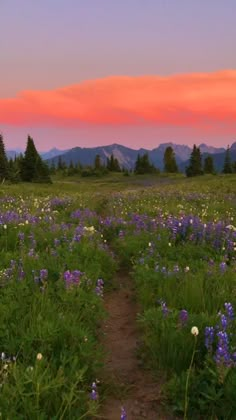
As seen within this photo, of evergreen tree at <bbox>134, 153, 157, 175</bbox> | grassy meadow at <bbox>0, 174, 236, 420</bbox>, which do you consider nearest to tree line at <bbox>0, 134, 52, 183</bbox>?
evergreen tree at <bbox>134, 153, 157, 175</bbox>

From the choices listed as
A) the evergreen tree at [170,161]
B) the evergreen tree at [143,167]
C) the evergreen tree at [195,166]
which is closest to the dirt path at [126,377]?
the evergreen tree at [195,166]

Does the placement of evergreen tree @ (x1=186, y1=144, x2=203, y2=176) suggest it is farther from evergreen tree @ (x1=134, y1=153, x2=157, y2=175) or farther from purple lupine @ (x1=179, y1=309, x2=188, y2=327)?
purple lupine @ (x1=179, y1=309, x2=188, y2=327)

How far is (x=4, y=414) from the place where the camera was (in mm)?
3021

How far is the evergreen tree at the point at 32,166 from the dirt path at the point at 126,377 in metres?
58.8

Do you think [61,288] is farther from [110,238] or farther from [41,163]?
[41,163]

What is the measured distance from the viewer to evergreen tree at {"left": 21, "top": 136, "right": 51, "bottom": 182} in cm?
6334

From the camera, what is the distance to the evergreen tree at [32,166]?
63.3 m

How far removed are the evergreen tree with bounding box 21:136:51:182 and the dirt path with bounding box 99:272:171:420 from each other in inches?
2316

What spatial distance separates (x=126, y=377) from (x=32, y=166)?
62941mm

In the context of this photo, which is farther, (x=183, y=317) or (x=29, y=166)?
(x=29, y=166)

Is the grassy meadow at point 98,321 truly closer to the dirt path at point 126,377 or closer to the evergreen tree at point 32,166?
the dirt path at point 126,377

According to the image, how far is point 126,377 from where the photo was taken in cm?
408

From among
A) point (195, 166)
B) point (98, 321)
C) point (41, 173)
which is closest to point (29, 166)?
point (41, 173)

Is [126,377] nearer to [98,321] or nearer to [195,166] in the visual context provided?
[98,321]
